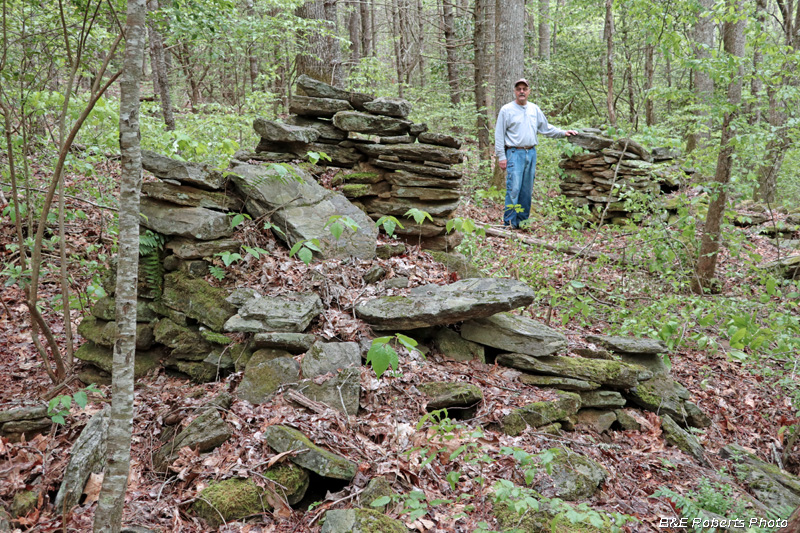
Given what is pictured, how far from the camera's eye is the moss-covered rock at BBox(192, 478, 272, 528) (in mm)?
3160

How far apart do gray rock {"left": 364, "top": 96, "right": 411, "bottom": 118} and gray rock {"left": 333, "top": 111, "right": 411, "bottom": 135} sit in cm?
10

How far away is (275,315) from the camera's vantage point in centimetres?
445

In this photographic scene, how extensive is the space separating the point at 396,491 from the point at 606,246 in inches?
265

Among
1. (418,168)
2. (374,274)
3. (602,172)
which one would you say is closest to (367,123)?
(418,168)

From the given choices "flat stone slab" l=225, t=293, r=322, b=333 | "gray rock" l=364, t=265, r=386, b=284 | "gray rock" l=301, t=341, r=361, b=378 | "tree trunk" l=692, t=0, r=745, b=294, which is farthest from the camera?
"tree trunk" l=692, t=0, r=745, b=294

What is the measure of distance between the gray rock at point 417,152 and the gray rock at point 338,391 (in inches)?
143

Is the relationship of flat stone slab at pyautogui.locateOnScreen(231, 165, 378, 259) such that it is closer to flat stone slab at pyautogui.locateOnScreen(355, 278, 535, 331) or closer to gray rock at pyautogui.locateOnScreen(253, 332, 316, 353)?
flat stone slab at pyautogui.locateOnScreen(355, 278, 535, 331)

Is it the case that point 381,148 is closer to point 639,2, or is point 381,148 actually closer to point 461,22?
point 639,2

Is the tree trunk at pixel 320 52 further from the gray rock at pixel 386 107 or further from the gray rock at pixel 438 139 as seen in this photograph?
the gray rock at pixel 438 139

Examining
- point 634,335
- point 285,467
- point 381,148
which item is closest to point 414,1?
point 381,148

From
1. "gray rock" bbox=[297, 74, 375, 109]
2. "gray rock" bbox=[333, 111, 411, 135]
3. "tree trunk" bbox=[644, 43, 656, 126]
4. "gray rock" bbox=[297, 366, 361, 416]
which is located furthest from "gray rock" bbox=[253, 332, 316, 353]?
"tree trunk" bbox=[644, 43, 656, 126]

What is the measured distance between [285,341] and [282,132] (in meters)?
3.30

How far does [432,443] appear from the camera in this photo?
12.1 ft

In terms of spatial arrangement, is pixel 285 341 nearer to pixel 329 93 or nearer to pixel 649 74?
pixel 329 93
